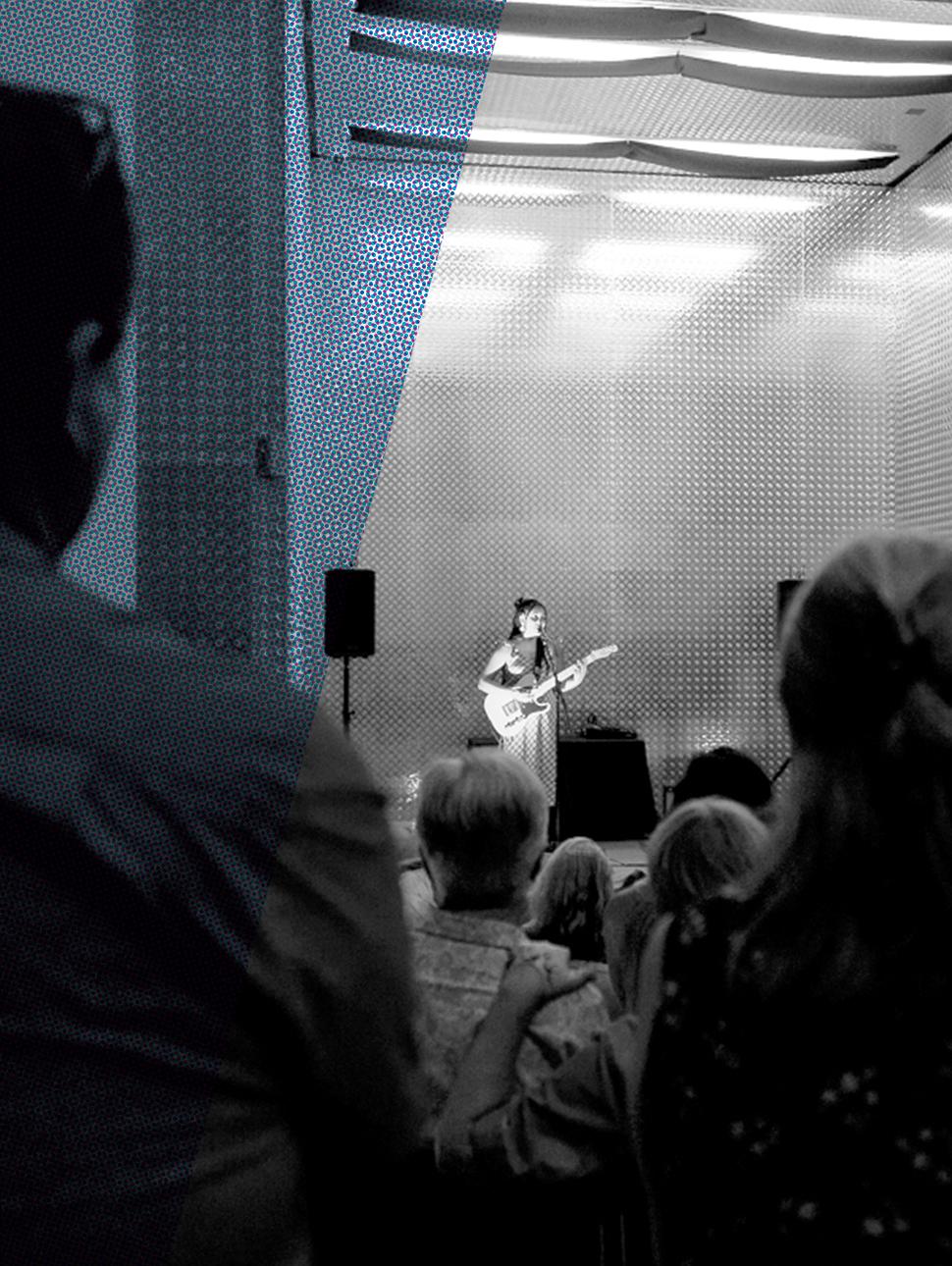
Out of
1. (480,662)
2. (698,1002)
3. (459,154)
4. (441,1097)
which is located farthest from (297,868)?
(480,662)

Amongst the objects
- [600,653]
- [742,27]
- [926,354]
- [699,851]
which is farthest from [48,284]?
[926,354]

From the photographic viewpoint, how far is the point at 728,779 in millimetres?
3436

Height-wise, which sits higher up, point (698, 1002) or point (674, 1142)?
point (698, 1002)

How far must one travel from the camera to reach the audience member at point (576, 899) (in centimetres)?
229

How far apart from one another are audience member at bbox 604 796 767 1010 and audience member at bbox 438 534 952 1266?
0.70 metres

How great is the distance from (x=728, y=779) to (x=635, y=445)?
17.3 feet

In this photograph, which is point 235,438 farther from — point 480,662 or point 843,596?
point 480,662

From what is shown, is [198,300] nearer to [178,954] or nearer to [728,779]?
[178,954]

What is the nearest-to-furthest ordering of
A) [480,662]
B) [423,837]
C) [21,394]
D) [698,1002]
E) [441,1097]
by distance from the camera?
[21,394], [698,1002], [441,1097], [423,837], [480,662]

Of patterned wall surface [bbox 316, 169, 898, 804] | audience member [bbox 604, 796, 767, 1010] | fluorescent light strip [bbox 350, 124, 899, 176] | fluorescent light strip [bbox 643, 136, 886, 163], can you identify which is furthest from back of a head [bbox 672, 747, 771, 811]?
fluorescent light strip [bbox 643, 136, 886, 163]

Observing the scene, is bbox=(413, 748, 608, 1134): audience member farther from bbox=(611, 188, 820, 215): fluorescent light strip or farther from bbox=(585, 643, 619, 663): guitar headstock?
bbox=(611, 188, 820, 215): fluorescent light strip

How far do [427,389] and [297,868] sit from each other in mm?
8064

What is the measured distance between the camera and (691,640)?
27.3 ft
